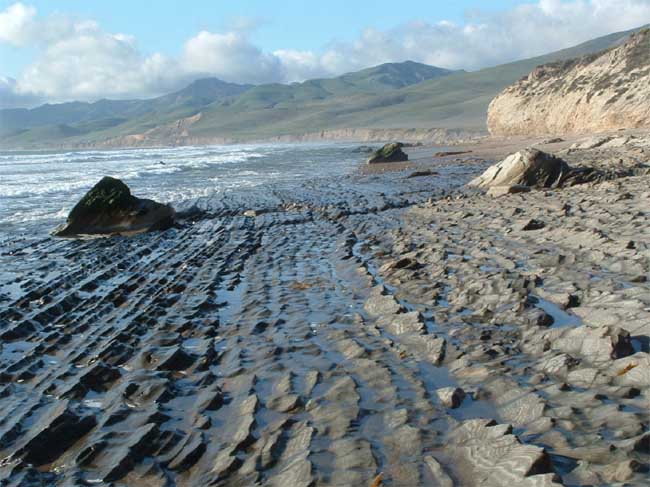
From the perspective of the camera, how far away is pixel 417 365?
495 centimetres

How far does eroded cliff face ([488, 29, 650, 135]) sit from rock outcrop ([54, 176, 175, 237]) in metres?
32.9

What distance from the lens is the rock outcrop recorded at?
13398mm

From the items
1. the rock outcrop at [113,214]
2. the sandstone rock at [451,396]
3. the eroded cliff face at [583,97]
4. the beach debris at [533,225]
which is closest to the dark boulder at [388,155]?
the eroded cliff face at [583,97]

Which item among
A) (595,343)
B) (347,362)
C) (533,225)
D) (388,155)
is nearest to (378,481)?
(347,362)

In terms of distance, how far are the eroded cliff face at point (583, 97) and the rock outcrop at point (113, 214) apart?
32.9 meters

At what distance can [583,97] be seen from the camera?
1813 inches

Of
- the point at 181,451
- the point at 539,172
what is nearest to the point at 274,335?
the point at 181,451

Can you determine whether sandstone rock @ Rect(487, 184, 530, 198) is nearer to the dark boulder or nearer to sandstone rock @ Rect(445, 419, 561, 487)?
sandstone rock @ Rect(445, 419, 561, 487)

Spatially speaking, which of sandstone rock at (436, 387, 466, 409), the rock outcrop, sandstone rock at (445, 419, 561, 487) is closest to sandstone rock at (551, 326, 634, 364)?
sandstone rock at (436, 387, 466, 409)

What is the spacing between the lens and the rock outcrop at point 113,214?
13398 mm

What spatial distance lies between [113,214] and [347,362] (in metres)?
10.3

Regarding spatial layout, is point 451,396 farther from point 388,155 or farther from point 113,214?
Answer: point 388,155

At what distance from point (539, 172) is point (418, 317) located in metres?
11.3

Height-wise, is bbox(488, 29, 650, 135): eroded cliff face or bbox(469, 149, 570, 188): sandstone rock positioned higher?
bbox(488, 29, 650, 135): eroded cliff face
